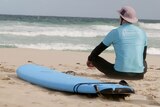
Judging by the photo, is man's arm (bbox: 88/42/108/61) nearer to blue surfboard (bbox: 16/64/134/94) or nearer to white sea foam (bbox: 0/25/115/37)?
blue surfboard (bbox: 16/64/134/94)

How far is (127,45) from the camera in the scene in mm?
5543

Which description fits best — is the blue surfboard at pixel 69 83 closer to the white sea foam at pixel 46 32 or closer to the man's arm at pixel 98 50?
the man's arm at pixel 98 50

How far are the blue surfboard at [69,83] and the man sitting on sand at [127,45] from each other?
95 cm

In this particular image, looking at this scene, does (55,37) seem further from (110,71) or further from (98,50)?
(98,50)

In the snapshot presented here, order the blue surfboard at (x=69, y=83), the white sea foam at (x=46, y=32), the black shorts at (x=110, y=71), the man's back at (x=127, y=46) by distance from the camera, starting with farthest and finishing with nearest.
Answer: the white sea foam at (x=46, y=32) < the black shorts at (x=110, y=71) < the man's back at (x=127, y=46) < the blue surfboard at (x=69, y=83)

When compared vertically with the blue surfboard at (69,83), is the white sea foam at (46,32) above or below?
below

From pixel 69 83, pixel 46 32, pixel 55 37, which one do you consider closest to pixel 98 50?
pixel 69 83

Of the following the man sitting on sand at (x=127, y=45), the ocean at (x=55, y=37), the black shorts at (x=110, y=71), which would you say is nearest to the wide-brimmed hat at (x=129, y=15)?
the man sitting on sand at (x=127, y=45)

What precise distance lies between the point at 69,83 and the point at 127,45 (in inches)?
56.3

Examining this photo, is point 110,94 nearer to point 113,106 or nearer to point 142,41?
point 113,106

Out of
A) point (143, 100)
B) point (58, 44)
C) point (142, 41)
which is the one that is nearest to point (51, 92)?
point (143, 100)

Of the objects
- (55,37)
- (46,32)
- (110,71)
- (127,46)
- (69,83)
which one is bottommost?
(46,32)

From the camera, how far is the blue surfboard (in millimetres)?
4119

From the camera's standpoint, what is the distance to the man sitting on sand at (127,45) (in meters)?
5.53
